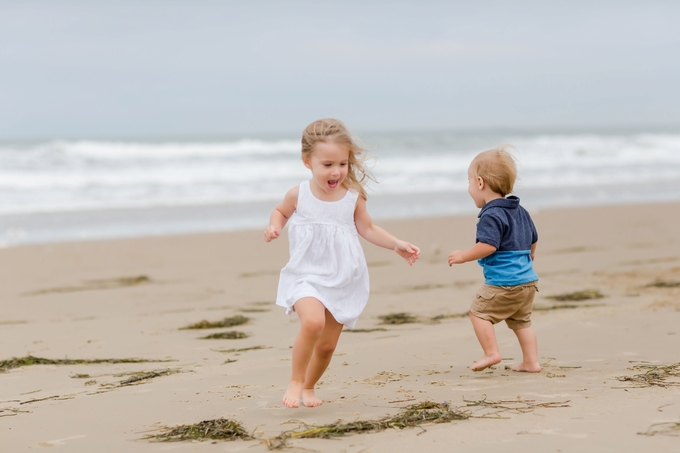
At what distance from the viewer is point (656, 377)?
3.79 m

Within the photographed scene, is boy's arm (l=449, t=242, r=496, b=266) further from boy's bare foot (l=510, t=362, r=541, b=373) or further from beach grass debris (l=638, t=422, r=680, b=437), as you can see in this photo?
beach grass debris (l=638, t=422, r=680, b=437)

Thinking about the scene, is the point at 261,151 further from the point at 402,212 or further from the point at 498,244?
the point at 498,244

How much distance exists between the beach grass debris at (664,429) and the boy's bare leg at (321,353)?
4.75 ft

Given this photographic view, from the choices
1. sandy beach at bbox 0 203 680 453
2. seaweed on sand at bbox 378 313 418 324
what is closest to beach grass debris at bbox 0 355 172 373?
sandy beach at bbox 0 203 680 453

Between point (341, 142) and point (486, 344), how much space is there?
1.39 metres

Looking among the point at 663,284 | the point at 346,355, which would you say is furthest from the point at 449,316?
the point at 663,284

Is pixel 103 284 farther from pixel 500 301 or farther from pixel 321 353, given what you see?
pixel 500 301

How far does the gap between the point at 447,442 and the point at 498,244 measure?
1.59 m

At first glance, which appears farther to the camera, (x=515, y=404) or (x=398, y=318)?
(x=398, y=318)

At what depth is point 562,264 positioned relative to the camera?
8.51 m

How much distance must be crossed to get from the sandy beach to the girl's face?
106cm

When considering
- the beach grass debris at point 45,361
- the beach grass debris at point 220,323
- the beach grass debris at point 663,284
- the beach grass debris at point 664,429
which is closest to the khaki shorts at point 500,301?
the beach grass debris at point 664,429

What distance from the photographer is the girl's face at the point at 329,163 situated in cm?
379

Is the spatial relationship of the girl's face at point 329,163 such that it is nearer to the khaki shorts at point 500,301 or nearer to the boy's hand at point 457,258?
the boy's hand at point 457,258
